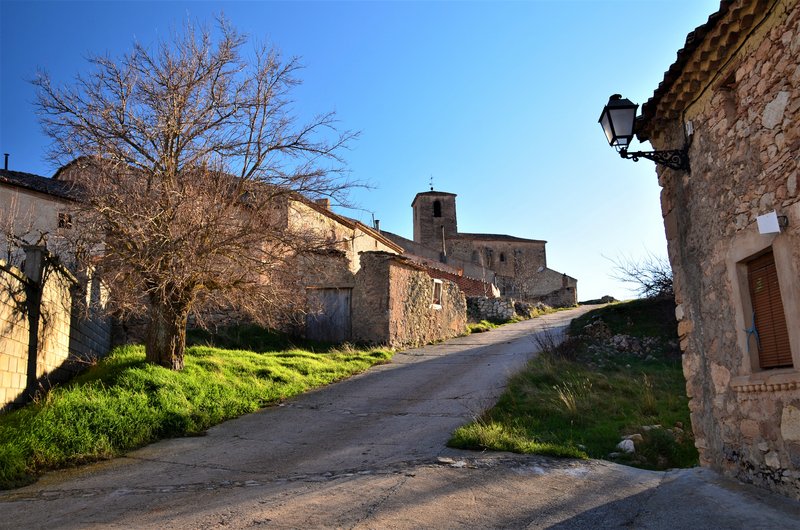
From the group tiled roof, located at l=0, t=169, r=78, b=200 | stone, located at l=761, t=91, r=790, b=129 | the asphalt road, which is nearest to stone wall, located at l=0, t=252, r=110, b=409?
the asphalt road

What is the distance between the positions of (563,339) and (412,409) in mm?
7911

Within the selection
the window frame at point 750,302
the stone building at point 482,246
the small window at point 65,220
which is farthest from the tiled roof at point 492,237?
the window frame at point 750,302

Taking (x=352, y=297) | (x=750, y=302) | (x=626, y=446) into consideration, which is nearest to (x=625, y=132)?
(x=750, y=302)

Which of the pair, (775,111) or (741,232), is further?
(741,232)

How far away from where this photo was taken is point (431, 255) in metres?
50.9

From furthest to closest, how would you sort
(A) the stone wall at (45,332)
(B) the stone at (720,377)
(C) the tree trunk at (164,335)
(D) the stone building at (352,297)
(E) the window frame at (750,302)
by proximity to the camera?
(D) the stone building at (352,297) < (C) the tree trunk at (164,335) < (A) the stone wall at (45,332) < (B) the stone at (720,377) < (E) the window frame at (750,302)

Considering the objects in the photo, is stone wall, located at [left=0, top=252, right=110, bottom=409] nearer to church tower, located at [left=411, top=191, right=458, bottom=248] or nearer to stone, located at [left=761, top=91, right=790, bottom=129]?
stone, located at [left=761, top=91, right=790, bottom=129]

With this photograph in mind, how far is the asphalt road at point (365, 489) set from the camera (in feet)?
16.8

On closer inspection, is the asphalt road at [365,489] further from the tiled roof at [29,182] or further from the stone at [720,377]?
the tiled roof at [29,182]

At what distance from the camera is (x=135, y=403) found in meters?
9.49

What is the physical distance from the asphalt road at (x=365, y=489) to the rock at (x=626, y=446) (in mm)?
920

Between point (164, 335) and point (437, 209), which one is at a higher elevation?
point (437, 209)

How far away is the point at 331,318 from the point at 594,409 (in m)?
10.9

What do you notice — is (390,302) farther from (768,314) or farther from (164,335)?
(768,314)
